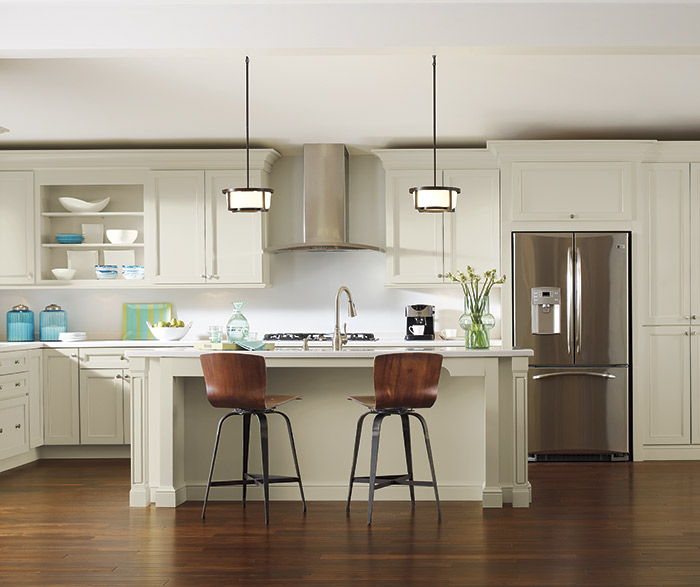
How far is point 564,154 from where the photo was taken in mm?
5977

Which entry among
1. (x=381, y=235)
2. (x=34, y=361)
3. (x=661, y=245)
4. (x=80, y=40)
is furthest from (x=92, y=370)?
(x=661, y=245)

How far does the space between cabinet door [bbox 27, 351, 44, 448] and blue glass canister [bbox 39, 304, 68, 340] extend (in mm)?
504

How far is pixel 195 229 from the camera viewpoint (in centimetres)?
630

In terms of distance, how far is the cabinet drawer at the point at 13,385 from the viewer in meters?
5.55

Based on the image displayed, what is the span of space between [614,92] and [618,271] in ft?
4.81

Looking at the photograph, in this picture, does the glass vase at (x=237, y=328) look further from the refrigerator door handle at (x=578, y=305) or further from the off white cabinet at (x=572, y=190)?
the refrigerator door handle at (x=578, y=305)

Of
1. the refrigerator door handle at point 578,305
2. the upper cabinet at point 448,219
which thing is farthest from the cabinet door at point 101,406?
the refrigerator door handle at point 578,305

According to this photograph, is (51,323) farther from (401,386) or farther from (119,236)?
(401,386)

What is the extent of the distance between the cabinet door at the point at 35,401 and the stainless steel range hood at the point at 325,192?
221 centimetres

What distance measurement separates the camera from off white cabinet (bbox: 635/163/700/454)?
5.92m

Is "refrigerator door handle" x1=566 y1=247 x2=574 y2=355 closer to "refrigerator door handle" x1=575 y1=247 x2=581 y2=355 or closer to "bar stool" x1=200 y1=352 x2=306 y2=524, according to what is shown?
"refrigerator door handle" x1=575 y1=247 x2=581 y2=355

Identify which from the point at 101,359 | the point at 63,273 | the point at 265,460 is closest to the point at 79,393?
the point at 101,359

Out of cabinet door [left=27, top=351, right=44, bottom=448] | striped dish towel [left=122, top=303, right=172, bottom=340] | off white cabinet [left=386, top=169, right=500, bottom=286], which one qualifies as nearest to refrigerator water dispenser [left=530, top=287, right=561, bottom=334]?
off white cabinet [left=386, top=169, right=500, bottom=286]

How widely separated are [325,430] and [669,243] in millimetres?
3094
